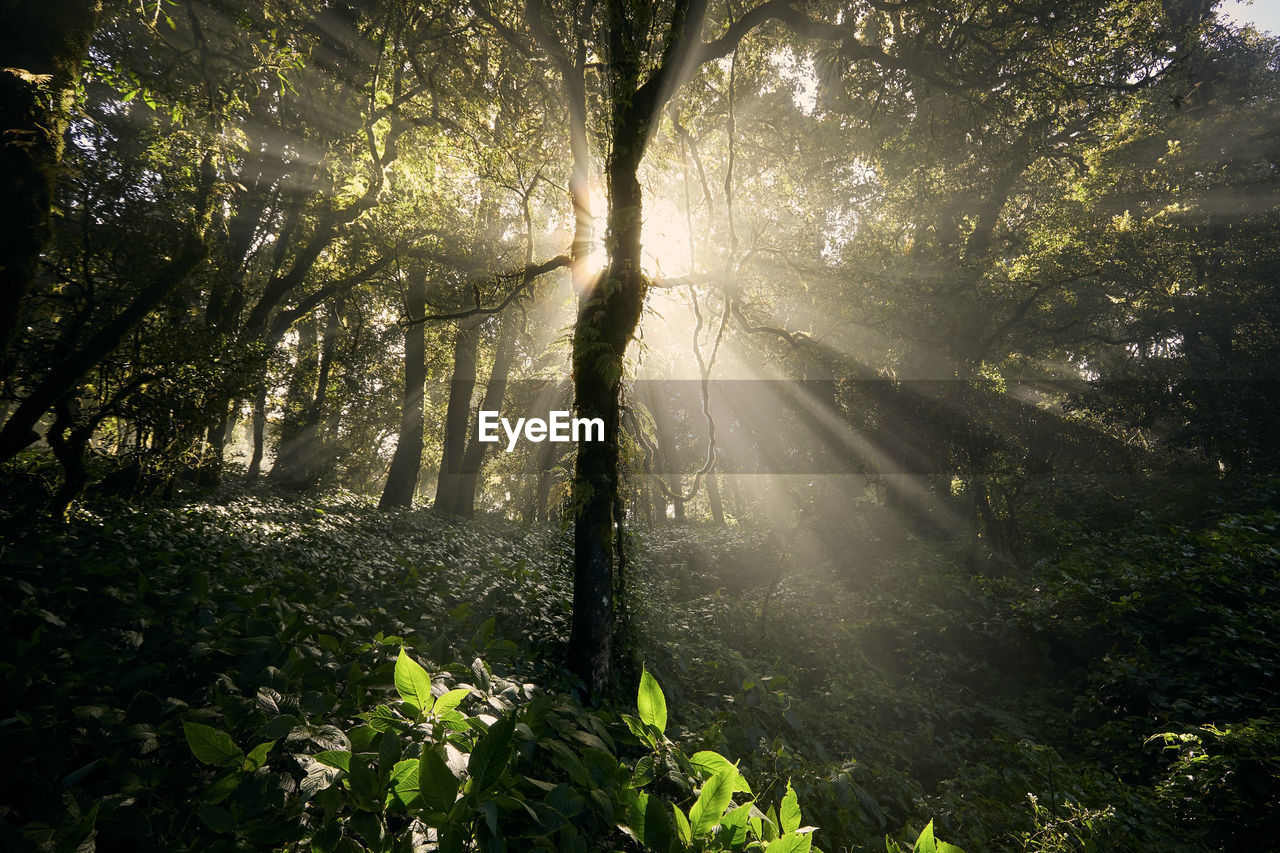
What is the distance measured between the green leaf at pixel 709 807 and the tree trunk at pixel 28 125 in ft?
23.3

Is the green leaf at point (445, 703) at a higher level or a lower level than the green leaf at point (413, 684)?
lower

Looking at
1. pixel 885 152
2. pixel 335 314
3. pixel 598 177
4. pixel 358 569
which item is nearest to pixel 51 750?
pixel 358 569

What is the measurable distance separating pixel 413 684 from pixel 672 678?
16.4 ft

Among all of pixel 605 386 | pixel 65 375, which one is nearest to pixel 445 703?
pixel 605 386

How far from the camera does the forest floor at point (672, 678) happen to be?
5.83ft

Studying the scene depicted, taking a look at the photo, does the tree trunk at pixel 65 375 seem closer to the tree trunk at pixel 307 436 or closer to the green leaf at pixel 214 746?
the green leaf at pixel 214 746

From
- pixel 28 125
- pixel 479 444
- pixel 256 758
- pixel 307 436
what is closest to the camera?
pixel 256 758

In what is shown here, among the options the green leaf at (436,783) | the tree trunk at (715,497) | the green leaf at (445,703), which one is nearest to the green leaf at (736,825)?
the green leaf at (436,783)

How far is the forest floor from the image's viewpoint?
5.83 ft

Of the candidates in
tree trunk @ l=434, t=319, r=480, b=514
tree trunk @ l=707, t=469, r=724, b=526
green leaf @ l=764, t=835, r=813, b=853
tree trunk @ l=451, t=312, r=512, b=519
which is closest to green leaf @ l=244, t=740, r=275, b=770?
green leaf @ l=764, t=835, r=813, b=853

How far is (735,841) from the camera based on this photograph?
138cm

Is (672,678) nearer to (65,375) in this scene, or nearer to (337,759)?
(337,759)

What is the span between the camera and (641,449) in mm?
5762

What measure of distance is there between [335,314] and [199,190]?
34.2 ft
